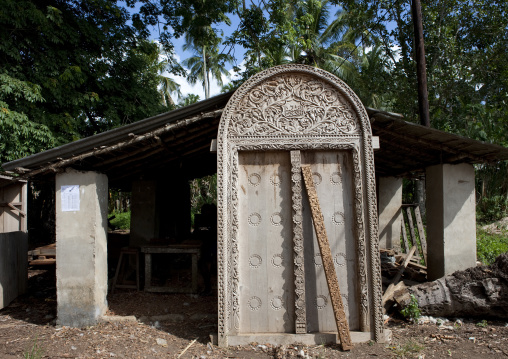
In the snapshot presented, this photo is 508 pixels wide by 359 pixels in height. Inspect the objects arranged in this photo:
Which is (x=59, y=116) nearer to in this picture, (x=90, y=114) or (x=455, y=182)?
(x=90, y=114)

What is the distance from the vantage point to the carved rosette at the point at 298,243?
176 inches

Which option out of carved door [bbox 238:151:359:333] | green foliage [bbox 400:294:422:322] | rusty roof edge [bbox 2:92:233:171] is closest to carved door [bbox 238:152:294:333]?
carved door [bbox 238:151:359:333]

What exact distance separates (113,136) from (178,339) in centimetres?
301

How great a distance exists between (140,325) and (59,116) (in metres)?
6.60

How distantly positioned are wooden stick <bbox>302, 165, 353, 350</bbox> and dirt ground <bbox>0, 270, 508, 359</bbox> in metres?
0.22

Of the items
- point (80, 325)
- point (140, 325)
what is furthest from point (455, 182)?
point (80, 325)

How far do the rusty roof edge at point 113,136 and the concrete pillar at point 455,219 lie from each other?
3866mm

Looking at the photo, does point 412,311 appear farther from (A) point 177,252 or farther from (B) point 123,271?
(B) point 123,271

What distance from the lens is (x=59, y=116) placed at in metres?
9.23

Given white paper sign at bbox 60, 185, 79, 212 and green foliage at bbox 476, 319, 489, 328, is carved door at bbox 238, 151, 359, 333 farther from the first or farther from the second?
white paper sign at bbox 60, 185, 79, 212

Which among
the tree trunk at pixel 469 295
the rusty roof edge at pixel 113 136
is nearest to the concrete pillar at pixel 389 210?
the tree trunk at pixel 469 295

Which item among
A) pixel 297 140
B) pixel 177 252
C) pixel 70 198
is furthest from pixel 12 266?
pixel 297 140

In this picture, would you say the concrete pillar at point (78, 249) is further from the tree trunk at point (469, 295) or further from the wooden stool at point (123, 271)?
the tree trunk at point (469, 295)

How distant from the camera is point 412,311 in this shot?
16.8ft
